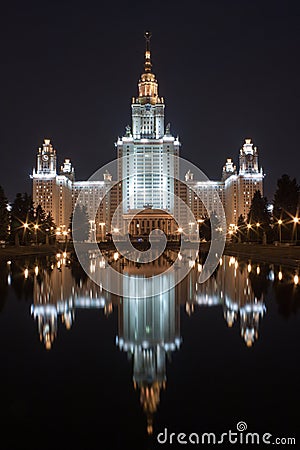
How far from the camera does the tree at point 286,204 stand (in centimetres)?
5291

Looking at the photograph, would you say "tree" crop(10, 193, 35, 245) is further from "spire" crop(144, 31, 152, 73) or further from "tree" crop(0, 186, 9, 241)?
"spire" crop(144, 31, 152, 73)

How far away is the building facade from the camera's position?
456 feet

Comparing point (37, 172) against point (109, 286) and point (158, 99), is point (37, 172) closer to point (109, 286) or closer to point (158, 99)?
point (158, 99)

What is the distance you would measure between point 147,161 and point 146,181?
6.78 metres

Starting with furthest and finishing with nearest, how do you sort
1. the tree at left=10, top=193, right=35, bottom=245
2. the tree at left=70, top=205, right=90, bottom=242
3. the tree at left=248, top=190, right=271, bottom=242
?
1. the tree at left=70, top=205, right=90, bottom=242
2. the tree at left=248, top=190, right=271, bottom=242
3. the tree at left=10, top=193, right=35, bottom=245

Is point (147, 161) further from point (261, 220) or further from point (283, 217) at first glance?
point (283, 217)

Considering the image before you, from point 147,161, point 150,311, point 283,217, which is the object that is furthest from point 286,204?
point 147,161

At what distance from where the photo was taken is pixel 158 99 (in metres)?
157

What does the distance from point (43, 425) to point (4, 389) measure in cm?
125

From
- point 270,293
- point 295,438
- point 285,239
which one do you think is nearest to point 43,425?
point 295,438
